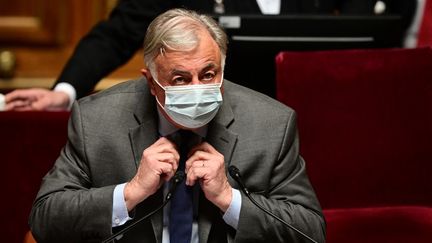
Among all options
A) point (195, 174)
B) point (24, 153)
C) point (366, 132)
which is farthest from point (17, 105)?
point (366, 132)

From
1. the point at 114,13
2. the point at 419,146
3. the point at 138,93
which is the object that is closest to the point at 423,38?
the point at 419,146

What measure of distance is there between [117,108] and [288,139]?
33 centimetres

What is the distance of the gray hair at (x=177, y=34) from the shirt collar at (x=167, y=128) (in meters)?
0.14

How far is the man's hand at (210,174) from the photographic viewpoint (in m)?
1.53

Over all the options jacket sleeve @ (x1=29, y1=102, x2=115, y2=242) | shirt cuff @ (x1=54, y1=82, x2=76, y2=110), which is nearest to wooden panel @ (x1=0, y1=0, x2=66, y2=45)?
shirt cuff @ (x1=54, y1=82, x2=76, y2=110)

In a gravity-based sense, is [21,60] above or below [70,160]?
below

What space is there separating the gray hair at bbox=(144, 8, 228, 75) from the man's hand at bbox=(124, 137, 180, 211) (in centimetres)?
14

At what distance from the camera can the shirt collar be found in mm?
1647

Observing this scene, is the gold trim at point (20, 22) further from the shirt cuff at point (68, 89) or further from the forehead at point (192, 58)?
the forehead at point (192, 58)

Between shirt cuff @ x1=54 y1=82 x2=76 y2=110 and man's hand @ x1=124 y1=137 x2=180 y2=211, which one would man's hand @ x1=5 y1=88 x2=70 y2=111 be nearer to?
shirt cuff @ x1=54 y1=82 x2=76 y2=110

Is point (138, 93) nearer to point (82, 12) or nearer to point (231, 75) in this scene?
point (231, 75)

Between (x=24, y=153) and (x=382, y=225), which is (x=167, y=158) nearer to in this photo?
(x=24, y=153)

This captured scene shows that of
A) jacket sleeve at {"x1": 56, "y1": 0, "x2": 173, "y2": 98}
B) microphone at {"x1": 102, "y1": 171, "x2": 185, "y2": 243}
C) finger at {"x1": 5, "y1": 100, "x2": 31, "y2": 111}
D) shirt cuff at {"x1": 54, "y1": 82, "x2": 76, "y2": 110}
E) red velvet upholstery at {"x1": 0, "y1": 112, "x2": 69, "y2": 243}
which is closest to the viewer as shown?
microphone at {"x1": 102, "y1": 171, "x2": 185, "y2": 243}

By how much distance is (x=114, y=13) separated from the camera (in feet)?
8.01
